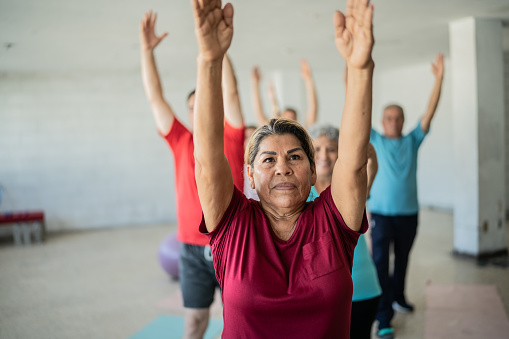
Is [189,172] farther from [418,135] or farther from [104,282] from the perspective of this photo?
[104,282]

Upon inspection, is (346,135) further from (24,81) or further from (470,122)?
(24,81)

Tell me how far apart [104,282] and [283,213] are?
4.40 meters

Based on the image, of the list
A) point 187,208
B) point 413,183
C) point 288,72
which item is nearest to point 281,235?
point 187,208

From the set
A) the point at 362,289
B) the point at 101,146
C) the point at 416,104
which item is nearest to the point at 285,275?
the point at 362,289

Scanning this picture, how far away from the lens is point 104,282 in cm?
526

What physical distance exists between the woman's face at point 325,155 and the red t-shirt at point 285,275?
0.93 meters

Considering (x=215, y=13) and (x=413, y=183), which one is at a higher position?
(x=215, y=13)

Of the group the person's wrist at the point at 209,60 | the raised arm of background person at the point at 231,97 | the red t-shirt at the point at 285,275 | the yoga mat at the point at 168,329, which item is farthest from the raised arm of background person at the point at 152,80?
the yoga mat at the point at 168,329

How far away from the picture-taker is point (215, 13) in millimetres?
1181

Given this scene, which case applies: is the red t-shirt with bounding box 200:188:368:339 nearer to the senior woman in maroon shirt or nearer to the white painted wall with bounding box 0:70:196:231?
the senior woman in maroon shirt

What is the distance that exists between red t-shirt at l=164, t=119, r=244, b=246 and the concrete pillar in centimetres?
388

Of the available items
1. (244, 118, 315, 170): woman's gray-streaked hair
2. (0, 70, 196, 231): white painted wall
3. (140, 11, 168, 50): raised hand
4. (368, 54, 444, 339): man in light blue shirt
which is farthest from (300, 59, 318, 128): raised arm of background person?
(0, 70, 196, 231): white painted wall

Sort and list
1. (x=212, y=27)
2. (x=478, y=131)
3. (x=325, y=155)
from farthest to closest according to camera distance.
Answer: (x=478, y=131)
(x=325, y=155)
(x=212, y=27)

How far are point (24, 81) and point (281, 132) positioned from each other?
7.99 meters
